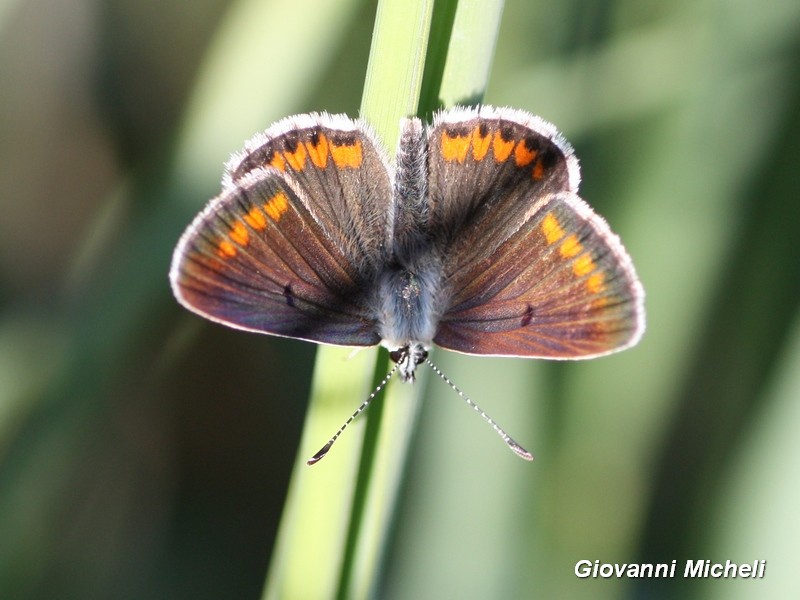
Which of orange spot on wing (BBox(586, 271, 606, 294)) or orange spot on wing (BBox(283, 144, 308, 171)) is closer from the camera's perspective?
orange spot on wing (BBox(586, 271, 606, 294))

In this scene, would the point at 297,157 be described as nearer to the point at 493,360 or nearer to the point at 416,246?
the point at 416,246

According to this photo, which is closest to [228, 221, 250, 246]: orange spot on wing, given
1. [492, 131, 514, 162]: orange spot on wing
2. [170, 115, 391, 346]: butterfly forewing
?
[170, 115, 391, 346]: butterfly forewing

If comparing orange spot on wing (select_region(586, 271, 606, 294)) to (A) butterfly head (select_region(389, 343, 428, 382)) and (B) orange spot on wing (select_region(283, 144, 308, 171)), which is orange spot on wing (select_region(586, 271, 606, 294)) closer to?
(A) butterfly head (select_region(389, 343, 428, 382))

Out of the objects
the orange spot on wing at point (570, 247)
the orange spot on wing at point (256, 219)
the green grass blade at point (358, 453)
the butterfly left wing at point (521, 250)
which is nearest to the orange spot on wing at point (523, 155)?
the butterfly left wing at point (521, 250)

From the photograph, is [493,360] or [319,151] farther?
[493,360]

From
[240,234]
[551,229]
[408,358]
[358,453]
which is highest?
[551,229]

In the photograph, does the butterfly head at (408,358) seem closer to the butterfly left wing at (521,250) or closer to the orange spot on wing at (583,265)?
the butterfly left wing at (521,250)

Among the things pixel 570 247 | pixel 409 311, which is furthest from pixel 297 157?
pixel 570 247
